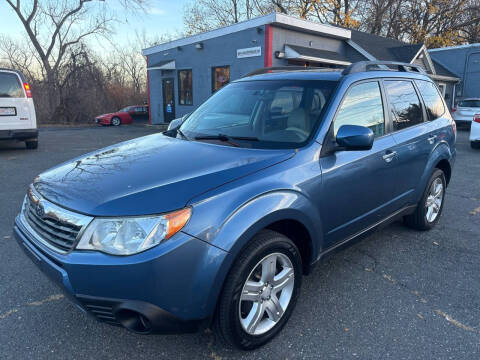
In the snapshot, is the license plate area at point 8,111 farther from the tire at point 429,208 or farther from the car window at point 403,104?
the tire at point 429,208

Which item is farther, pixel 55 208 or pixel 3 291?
pixel 3 291

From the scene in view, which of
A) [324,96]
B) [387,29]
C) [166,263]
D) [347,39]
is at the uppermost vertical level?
[387,29]

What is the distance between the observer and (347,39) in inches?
674

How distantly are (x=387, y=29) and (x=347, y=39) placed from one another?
55.8 ft

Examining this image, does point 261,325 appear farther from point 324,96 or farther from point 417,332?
point 324,96

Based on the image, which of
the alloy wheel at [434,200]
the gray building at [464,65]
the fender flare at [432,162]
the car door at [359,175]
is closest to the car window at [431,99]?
the fender flare at [432,162]

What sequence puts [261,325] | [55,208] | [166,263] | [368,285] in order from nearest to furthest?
[166,263]
[55,208]
[261,325]
[368,285]

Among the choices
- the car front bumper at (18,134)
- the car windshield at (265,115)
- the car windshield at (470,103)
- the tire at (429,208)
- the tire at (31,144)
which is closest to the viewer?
the car windshield at (265,115)

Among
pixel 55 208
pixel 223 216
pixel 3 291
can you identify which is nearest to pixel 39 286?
pixel 3 291

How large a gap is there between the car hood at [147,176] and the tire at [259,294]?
1.55ft

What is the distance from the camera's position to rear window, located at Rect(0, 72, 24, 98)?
27.9 feet

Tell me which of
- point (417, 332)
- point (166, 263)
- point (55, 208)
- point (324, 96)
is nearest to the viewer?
point (166, 263)

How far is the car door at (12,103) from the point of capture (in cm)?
853

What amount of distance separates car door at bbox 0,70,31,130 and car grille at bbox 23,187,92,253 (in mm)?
7671
